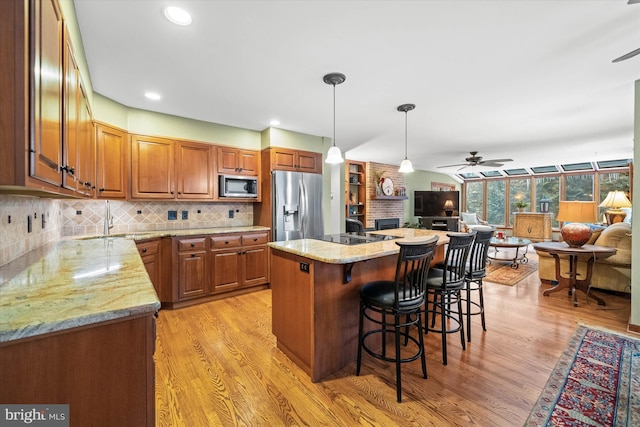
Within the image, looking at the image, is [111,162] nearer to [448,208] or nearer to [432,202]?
[432,202]

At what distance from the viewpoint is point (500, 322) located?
2.91 meters

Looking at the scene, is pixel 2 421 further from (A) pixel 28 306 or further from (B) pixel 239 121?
(B) pixel 239 121

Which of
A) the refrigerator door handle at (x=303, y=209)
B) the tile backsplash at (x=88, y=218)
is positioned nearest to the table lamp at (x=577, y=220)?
the refrigerator door handle at (x=303, y=209)

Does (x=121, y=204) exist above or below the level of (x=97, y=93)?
below

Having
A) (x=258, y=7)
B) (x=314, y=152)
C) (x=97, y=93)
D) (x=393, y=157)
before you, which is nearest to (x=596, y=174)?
(x=393, y=157)

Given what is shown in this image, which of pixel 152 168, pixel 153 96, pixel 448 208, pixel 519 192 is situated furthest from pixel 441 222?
pixel 153 96

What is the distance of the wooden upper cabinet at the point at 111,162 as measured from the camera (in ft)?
9.61

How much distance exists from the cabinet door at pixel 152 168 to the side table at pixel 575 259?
16.3 feet

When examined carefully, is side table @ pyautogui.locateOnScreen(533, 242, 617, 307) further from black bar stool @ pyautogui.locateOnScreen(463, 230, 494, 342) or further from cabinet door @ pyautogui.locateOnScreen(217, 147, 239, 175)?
cabinet door @ pyautogui.locateOnScreen(217, 147, 239, 175)

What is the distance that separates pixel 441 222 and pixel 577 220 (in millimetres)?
4584

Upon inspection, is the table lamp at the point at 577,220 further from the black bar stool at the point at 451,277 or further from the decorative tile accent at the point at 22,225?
the decorative tile accent at the point at 22,225

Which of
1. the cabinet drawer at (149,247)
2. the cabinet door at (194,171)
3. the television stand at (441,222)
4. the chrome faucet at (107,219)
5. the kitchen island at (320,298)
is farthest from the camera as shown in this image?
the television stand at (441,222)

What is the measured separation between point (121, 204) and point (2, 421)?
316cm

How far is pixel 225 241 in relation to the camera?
11.8ft
